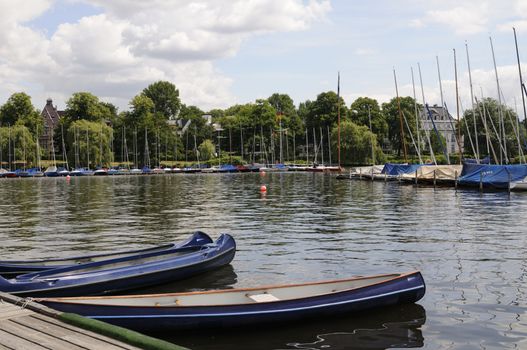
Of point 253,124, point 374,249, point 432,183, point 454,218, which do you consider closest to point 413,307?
point 374,249

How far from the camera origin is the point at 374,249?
23.2 m

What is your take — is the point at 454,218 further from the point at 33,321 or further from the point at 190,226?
the point at 33,321

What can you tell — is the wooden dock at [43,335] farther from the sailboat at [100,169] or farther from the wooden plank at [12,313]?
the sailboat at [100,169]

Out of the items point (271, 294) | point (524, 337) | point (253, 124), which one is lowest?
point (524, 337)

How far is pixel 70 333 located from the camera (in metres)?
9.51

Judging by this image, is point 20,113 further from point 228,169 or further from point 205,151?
point 228,169

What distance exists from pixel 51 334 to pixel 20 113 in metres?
175

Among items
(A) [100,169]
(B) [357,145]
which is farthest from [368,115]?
(A) [100,169]

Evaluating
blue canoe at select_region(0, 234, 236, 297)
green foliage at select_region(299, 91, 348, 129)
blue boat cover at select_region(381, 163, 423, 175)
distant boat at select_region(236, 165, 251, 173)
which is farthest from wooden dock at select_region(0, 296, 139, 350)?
green foliage at select_region(299, 91, 348, 129)

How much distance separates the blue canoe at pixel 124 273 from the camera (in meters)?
14.0

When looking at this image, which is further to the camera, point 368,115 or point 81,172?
point 368,115

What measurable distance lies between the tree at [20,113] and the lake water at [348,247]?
419 ft

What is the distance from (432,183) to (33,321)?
2623 inches

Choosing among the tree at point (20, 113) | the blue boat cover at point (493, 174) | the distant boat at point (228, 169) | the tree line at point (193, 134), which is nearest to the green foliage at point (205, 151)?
the tree line at point (193, 134)
